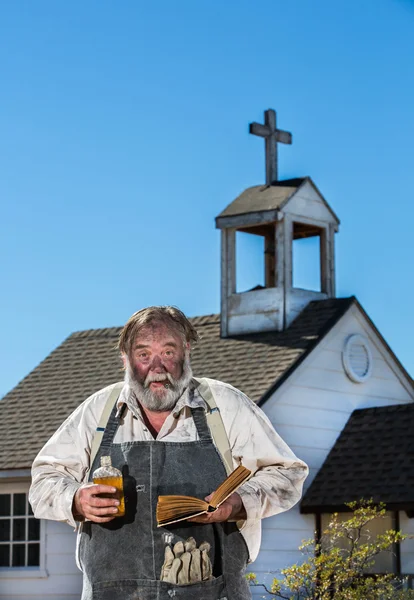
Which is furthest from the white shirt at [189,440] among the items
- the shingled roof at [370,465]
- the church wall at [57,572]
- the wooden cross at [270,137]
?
the wooden cross at [270,137]

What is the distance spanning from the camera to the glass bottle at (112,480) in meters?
4.24

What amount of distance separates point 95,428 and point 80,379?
1460 centimetres

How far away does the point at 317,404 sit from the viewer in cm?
1739

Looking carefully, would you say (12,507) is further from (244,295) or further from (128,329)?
(128,329)

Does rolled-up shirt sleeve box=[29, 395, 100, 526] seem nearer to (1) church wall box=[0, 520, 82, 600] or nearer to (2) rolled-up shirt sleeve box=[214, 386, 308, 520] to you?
(2) rolled-up shirt sleeve box=[214, 386, 308, 520]

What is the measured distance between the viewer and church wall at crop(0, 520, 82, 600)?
16.5m

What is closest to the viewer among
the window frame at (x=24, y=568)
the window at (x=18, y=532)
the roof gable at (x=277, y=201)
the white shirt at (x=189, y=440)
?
the white shirt at (x=189, y=440)

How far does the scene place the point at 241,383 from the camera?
1680cm

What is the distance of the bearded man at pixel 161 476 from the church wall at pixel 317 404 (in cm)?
1096

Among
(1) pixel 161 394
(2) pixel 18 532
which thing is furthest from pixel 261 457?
(2) pixel 18 532

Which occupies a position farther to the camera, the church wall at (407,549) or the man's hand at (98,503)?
the church wall at (407,549)

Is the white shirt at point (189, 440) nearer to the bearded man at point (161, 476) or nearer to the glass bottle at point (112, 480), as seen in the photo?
the bearded man at point (161, 476)

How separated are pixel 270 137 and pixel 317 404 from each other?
4.31 m

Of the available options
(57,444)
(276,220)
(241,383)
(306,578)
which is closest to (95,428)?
(57,444)
